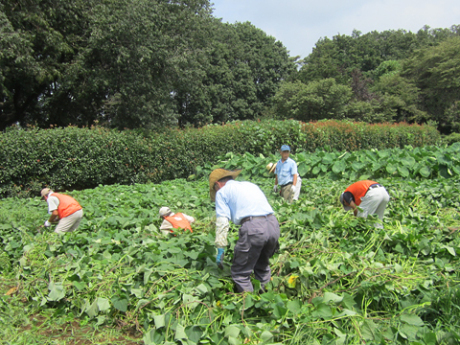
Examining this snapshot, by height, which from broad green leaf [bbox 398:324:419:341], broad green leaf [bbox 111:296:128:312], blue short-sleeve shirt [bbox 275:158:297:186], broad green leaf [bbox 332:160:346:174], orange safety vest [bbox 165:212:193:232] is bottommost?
broad green leaf [bbox 111:296:128:312]

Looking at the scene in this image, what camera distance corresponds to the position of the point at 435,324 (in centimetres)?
334

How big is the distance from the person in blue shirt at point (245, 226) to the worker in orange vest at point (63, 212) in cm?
333

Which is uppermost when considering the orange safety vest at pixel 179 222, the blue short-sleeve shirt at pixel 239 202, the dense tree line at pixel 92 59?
the dense tree line at pixel 92 59

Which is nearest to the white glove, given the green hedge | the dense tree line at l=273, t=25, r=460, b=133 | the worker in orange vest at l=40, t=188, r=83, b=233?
the worker in orange vest at l=40, t=188, r=83, b=233

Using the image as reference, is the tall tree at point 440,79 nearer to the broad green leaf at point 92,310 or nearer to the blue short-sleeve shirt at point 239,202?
the blue short-sleeve shirt at point 239,202

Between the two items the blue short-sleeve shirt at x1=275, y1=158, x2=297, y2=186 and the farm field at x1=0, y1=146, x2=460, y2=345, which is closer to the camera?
the farm field at x1=0, y1=146, x2=460, y2=345

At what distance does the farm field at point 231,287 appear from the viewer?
3141 millimetres

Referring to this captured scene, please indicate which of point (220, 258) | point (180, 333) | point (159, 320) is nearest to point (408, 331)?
point (220, 258)

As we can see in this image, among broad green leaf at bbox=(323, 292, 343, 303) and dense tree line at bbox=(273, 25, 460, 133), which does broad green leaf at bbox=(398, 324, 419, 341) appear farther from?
dense tree line at bbox=(273, 25, 460, 133)

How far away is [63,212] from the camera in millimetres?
5723

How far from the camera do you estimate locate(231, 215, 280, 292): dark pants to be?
3324 mm

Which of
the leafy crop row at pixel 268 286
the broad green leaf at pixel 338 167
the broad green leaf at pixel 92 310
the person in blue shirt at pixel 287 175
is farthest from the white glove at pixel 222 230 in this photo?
the broad green leaf at pixel 338 167

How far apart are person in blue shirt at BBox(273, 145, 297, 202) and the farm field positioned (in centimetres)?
163

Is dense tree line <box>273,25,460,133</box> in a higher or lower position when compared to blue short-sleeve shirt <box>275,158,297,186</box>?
higher
